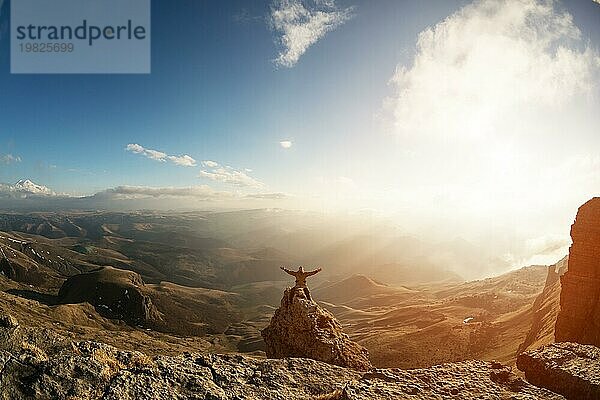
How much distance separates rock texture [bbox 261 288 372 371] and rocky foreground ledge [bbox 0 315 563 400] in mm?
6446

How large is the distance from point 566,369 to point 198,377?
10733 mm

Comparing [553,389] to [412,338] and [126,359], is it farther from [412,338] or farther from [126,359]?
[412,338]

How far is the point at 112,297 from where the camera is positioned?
13400 cm

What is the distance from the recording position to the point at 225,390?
31.1 ft

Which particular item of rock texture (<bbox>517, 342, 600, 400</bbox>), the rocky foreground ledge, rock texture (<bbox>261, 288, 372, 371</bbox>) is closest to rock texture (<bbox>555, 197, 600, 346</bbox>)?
rock texture (<bbox>261, 288, 372, 371</bbox>)

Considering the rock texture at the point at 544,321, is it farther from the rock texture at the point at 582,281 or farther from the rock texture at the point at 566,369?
the rock texture at the point at 566,369

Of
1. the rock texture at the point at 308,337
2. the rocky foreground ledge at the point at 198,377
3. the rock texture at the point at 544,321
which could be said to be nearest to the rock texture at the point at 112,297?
the rock texture at the point at 308,337

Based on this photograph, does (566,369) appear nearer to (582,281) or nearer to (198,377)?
(198,377)

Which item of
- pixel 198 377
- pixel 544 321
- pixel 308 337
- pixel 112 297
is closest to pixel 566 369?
pixel 198 377

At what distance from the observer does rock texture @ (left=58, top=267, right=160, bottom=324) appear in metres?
127

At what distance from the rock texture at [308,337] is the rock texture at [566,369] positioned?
8387 mm

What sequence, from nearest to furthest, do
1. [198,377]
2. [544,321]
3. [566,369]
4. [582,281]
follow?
1. [198,377]
2. [566,369]
3. [582,281]
4. [544,321]

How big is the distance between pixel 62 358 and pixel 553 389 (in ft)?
44.4

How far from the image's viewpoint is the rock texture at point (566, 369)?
9.77m
